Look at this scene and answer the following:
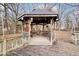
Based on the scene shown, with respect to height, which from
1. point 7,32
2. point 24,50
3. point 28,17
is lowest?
point 24,50

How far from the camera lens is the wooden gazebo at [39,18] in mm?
1863

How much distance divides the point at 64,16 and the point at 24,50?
18.2 inches

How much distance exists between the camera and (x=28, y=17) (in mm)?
1881

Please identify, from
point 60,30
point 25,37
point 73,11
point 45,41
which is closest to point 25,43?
point 25,37

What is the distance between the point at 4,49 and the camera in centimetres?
189

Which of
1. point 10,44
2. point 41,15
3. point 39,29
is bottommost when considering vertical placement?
point 10,44

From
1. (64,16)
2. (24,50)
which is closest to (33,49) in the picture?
(24,50)

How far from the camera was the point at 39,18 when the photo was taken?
1.87 meters

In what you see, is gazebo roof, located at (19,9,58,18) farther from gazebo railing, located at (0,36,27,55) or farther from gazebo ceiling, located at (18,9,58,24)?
gazebo railing, located at (0,36,27,55)

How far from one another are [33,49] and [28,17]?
0.29 m

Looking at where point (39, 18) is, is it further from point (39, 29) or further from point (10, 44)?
point (10, 44)

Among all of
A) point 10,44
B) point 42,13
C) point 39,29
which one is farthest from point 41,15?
point 10,44

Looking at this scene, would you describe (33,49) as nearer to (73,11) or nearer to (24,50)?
(24,50)

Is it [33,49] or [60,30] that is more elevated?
[60,30]
